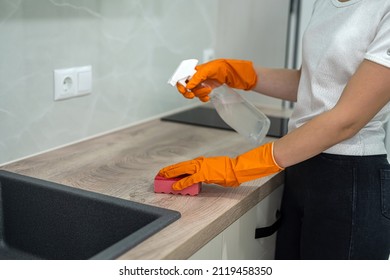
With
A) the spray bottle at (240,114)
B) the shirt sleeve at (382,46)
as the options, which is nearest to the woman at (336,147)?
the shirt sleeve at (382,46)

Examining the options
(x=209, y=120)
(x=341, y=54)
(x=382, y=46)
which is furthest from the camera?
(x=209, y=120)

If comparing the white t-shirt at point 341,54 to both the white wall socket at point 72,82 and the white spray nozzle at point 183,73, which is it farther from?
the white wall socket at point 72,82

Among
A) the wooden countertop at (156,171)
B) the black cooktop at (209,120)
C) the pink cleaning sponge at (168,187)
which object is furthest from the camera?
the black cooktop at (209,120)

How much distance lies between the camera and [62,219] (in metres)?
1.31

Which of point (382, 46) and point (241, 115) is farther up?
point (382, 46)

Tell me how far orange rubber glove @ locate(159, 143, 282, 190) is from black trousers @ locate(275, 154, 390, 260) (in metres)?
0.16

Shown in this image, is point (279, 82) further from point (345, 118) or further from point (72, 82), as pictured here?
point (72, 82)

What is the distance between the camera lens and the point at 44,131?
159 cm

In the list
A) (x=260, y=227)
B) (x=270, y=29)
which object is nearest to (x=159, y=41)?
(x=270, y=29)

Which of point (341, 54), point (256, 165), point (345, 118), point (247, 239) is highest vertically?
point (341, 54)

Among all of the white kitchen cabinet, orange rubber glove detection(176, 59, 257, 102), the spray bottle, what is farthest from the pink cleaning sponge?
the spray bottle

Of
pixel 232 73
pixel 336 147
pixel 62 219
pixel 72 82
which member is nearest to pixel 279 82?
pixel 232 73

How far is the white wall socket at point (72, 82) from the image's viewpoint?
1593 millimetres

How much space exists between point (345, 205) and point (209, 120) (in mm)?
778
